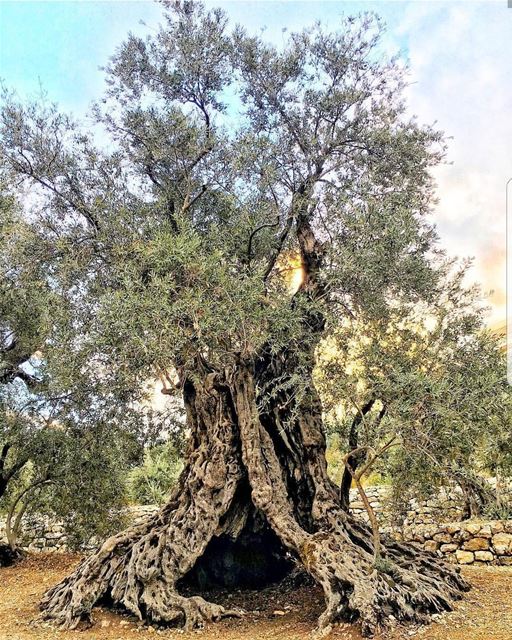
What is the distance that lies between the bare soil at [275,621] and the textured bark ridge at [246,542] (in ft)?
0.62

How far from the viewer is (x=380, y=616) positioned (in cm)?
611

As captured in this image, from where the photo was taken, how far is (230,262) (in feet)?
25.6

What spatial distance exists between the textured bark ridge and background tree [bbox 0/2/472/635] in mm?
29

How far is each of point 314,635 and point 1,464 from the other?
7.88m

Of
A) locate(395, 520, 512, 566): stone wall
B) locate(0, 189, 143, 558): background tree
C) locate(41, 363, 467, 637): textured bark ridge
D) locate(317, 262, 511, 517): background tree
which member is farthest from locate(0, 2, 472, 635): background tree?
locate(395, 520, 512, 566): stone wall

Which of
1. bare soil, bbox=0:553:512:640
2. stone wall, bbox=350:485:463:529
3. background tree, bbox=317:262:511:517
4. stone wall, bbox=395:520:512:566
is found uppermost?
background tree, bbox=317:262:511:517

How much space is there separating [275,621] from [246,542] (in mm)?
1327

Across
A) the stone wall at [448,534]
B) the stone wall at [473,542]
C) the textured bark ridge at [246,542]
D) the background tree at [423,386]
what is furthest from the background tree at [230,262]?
the stone wall at [473,542]

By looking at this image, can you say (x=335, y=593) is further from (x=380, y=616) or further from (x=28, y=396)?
(x=28, y=396)

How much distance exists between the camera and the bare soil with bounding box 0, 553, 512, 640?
6102 millimetres

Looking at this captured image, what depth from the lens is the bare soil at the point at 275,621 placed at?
20.0 ft

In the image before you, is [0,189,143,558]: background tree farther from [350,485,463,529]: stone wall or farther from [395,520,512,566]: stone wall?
[395,520,512,566]: stone wall

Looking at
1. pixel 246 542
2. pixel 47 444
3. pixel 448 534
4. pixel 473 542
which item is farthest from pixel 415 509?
pixel 47 444

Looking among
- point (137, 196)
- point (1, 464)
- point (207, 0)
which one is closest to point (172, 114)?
point (137, 196)
